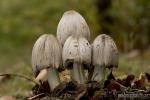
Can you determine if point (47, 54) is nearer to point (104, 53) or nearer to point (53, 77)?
point (53, 77)

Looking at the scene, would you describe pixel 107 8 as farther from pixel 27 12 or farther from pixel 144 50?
pixel 27 12

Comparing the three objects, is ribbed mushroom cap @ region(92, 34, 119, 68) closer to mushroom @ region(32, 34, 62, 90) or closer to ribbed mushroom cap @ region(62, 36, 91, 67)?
ribbed mushroom cap @ region(62, 36, 91, 67)

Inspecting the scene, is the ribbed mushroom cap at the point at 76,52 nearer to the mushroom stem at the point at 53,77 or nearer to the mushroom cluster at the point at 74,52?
the mushroom cluster at the point at 74,52

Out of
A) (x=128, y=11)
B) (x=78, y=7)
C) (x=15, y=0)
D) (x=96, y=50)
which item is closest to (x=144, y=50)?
(x=128, y=11)

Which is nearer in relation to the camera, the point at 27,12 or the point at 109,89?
the point at 109,89

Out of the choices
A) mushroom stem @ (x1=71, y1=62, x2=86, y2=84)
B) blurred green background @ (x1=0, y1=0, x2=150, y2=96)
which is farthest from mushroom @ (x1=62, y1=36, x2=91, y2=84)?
blurred green background @ (x1=0, y1=0, x2=150, y2=96)

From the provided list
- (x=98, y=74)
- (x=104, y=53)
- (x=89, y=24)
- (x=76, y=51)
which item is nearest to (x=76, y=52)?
(x=76, y=51)
